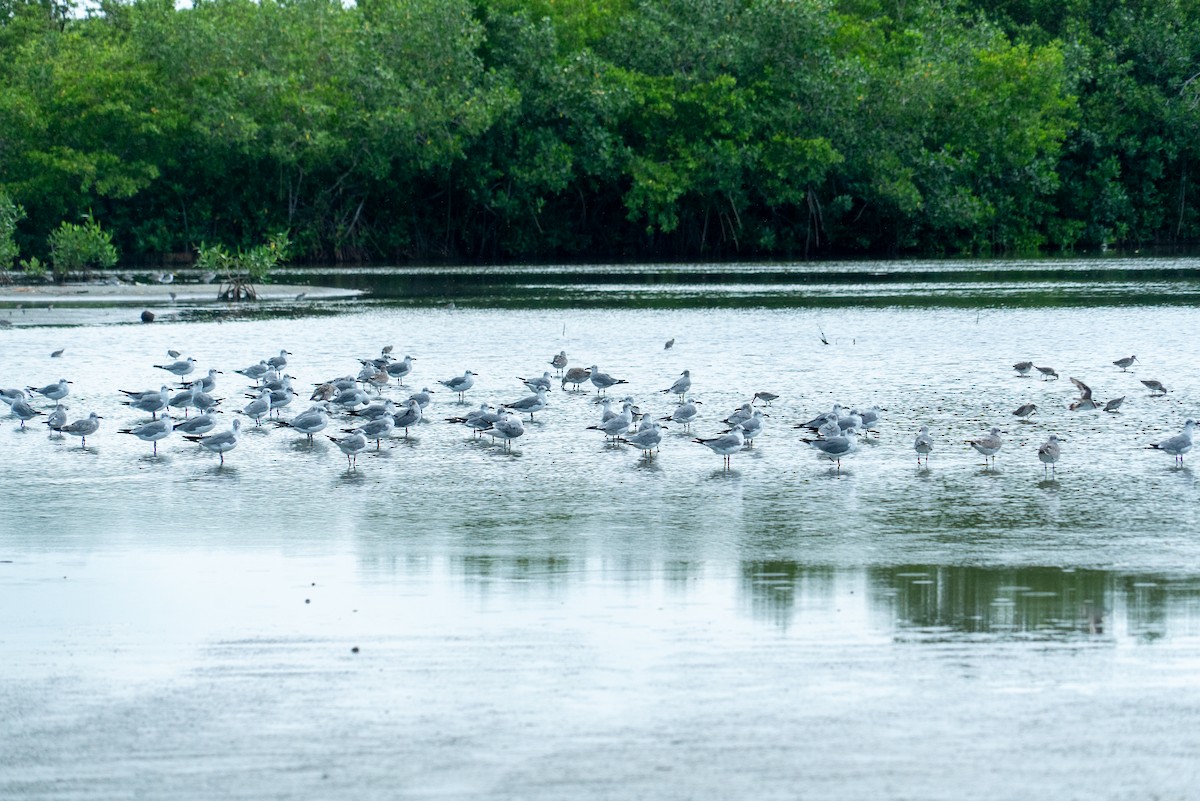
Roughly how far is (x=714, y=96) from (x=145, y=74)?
19.3m

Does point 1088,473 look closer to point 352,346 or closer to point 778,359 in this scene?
point 778,359

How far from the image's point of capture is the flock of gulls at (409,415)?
13.9 meters

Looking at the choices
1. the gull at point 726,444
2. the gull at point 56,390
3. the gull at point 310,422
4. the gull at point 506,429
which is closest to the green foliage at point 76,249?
the gull at point 56,390

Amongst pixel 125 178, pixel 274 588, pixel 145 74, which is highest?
pixel 145 74

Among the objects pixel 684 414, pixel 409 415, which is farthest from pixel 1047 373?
pixel 409 415

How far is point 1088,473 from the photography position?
42.5 ft

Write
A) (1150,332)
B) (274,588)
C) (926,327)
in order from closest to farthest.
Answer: (274,588) → (1150,332) → (926,327)

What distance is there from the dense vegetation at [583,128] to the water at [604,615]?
38.6m

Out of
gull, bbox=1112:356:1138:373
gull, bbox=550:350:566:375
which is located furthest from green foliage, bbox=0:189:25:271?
gull, bbox=1112:356:1138:373

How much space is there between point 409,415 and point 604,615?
785cm

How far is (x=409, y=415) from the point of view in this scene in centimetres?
1587

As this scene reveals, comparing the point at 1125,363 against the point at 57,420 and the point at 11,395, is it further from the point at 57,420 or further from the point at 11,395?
the point at 11,395

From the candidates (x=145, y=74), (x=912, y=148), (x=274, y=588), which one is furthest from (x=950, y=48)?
(x=274, y=588)

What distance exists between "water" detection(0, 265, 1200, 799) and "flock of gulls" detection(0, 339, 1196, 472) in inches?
9.1
